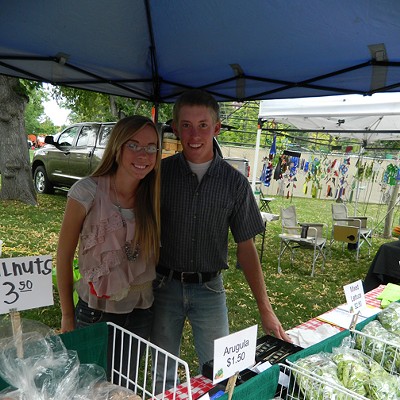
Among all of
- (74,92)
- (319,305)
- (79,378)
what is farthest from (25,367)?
(74,92)

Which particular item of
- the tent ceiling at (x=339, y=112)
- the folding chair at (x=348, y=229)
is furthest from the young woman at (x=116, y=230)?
the folding chair at (x=348, y=229)

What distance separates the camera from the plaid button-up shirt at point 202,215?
1615mm

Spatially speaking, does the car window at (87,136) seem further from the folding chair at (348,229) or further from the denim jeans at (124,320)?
the denim jeans at (124,320)

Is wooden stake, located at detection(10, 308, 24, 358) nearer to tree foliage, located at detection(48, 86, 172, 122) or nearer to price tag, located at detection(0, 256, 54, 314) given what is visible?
price tag, located at detection(0, 256, 54, 314)

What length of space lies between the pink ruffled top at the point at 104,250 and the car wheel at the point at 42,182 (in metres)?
7.93

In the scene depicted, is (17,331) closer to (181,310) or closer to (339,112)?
(181,310)

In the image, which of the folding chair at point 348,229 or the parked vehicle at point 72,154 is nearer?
the folding chair at point 348,229

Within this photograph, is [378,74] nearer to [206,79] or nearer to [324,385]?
[206,79]

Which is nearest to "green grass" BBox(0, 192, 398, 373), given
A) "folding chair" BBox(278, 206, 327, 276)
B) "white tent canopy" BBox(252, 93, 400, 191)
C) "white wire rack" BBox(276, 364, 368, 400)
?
"folding chair" BBox(278, 206, 327, 276)

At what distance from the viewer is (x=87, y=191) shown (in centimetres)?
134

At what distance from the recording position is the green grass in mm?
3578

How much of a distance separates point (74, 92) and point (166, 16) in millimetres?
6949

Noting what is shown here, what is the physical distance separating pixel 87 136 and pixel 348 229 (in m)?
5.33

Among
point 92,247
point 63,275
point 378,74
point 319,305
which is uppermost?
point 378,74
